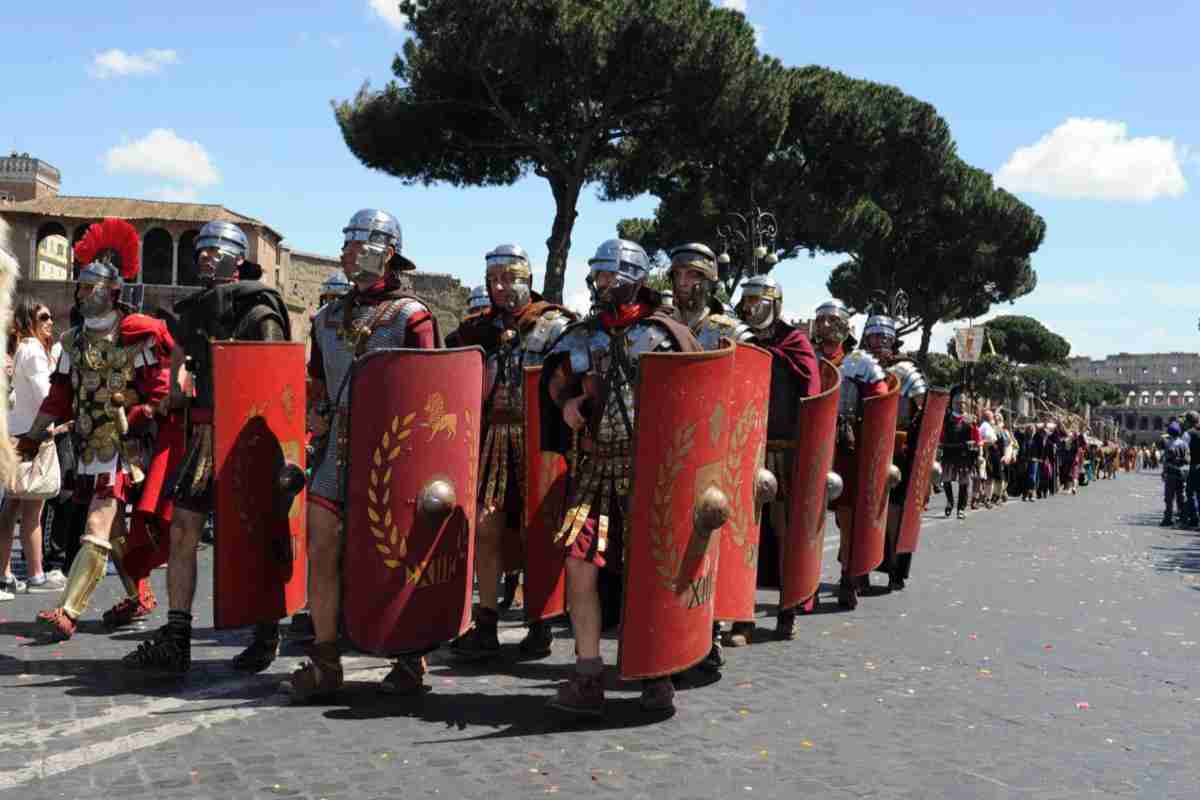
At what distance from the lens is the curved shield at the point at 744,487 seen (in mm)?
4922

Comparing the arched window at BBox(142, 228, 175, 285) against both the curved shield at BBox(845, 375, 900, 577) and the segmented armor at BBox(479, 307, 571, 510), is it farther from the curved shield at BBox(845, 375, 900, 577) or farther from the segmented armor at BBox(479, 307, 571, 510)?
the segmented armor at BBox(479, 307, 571, 510)

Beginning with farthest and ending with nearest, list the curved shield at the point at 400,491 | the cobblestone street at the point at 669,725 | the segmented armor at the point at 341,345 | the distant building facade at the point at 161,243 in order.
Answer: the distant building facade at the point at 161,243, the segmented armor at the point at 341,345, the curved shield at the point at 400,491, the cobblestone street at the point at 669,725

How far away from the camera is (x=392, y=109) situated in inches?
923

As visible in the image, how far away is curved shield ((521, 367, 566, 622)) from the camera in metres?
5.32

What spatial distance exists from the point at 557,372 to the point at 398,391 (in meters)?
0.67

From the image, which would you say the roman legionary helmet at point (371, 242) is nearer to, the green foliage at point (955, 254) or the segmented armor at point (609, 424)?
the segmented armor at point (609, 424)

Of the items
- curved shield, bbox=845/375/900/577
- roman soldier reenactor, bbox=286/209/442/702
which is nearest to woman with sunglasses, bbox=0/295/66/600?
roman soldier reenactor, bbox=286/209/442/702

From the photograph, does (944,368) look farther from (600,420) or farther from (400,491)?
(400,491)

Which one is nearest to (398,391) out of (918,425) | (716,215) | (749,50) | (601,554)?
(601,554)

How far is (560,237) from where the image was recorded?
22.2 metres

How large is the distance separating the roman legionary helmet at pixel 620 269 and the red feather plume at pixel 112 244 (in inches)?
Answer: 102

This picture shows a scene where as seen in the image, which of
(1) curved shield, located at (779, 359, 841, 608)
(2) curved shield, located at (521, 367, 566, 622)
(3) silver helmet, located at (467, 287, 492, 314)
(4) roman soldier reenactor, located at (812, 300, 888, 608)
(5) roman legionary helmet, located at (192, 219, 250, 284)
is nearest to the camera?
(5) roman legionary helmet, located at (192, 219, 250, 284)

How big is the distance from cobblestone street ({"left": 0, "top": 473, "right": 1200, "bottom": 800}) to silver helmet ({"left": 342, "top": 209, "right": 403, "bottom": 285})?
1663mm

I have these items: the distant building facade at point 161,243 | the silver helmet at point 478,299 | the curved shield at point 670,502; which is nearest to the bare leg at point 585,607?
the curved shield at point 670,502
